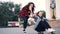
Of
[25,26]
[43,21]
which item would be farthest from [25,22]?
[43,21]

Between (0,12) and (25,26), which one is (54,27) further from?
(0,12)

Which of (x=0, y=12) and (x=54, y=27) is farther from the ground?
(x=0, y=12)

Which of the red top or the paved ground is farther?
the paved ground

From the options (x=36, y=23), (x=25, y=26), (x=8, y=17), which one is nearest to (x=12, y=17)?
(x=8, y=17)

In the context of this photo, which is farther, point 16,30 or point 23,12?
point 16,30

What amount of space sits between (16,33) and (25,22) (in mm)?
257

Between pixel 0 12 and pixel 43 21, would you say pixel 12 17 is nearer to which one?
pixel 0 12

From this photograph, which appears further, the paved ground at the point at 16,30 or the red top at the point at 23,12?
the paved ground at the point at 16,30

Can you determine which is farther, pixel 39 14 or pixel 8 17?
pixel 8 17

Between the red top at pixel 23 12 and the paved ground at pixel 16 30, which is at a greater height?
the red top at pixel 23 12

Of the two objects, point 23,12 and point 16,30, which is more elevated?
point 23,12

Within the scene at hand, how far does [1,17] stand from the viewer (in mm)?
4047

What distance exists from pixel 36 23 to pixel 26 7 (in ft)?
1.06

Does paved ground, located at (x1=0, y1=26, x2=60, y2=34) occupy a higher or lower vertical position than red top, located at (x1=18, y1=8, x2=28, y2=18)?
lower
